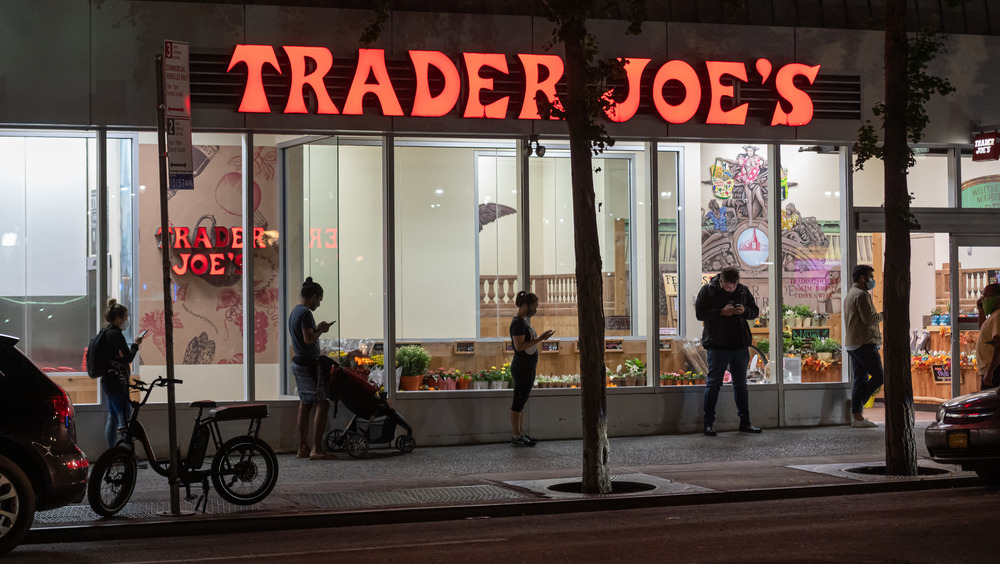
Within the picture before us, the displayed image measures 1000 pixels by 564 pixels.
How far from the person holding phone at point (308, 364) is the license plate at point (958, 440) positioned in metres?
6.89

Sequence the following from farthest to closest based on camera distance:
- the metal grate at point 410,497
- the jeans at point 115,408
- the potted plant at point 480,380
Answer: the potted plant at point 480,380, the jeans at point 115,408, the metal grate at point 410,497

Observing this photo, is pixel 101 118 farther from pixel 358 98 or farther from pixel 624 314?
pixel 624 314

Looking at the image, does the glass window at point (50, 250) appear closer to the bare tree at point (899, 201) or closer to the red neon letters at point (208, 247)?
the red neon letters at point (208, 247)

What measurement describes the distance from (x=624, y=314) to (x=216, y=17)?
7.00 metres

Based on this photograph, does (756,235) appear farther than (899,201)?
Yes

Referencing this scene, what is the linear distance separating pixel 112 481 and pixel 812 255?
34.5ft

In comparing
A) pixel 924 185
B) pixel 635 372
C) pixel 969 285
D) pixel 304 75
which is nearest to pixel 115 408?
pixel 304 75

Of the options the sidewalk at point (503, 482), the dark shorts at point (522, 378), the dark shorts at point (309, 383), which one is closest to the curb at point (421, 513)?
the sidewalk at point (503, 482)

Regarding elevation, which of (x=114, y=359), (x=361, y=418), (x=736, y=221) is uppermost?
(x=736, y=221)

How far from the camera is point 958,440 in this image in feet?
32.8

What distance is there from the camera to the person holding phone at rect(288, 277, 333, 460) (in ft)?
41.9

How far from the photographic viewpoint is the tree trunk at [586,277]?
Answer: 1025cm

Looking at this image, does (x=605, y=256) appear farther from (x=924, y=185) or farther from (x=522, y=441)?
(x=924, y=185)

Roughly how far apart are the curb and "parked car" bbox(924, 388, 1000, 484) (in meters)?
0.52
